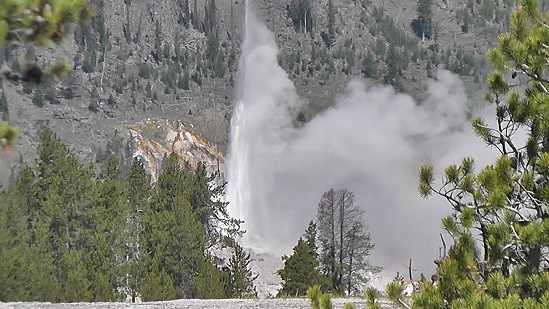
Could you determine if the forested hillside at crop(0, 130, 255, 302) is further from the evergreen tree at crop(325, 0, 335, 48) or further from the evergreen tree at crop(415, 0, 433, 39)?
the evergreen tree at crop(415, 0, 433, 39)

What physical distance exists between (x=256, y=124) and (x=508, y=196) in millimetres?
116601

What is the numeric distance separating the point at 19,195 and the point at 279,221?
72100 mm

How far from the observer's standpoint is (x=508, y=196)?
17.7 feet

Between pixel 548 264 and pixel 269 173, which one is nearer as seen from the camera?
pixel 548 264

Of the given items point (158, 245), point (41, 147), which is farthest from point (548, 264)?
point (41, 147)

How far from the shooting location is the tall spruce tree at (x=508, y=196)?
16.6 ft

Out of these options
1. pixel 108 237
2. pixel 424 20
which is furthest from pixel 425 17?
pixel 108 237

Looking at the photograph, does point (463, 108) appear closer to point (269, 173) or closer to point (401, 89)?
point (401, 89)

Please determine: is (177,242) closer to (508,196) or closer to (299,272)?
(299,272)

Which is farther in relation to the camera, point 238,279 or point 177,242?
point 177,242

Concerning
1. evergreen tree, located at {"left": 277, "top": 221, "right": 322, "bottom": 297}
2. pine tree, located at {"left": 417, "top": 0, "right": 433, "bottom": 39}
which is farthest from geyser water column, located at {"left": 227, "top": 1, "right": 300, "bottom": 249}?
evergreen tree, located at {"left": 277, "top": 221, "right": 322, "bottom": 297}

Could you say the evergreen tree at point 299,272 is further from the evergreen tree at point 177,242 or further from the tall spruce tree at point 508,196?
the tall spruce tree at point 508,196

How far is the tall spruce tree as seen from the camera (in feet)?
16.6

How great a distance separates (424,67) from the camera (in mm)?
146625
